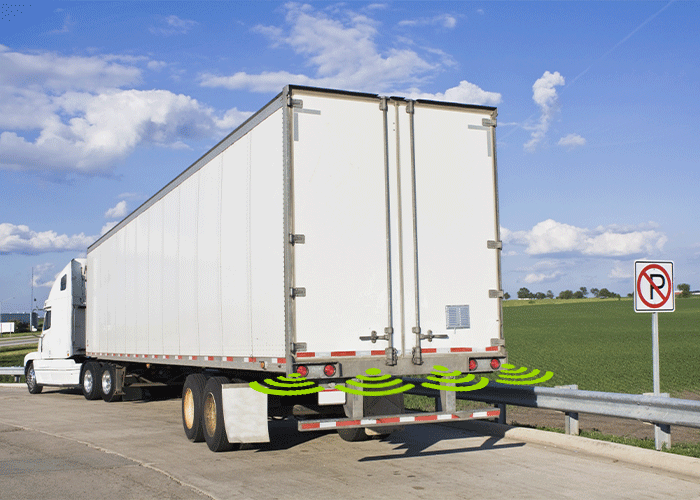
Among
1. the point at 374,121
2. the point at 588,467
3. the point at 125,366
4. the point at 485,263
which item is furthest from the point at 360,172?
the point at 125,366

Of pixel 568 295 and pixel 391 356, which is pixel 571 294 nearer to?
pixel 568 295

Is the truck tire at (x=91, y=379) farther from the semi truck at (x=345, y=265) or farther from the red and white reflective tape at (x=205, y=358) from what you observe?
the semi truck at (x=345, y=265)

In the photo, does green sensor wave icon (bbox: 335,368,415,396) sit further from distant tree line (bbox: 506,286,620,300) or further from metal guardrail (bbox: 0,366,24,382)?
distant tree line (bbox: 506,286,620,300)

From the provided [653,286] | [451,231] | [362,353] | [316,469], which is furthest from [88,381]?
[653,286]

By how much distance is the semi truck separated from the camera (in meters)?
8.55

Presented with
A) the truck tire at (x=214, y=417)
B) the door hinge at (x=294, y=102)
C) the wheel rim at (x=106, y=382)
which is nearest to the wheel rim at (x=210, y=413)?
the truck tire at (x=214, y=417)

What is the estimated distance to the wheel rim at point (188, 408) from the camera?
430 inches

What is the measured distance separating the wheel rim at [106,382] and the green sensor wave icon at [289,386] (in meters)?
9.84

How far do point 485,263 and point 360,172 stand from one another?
203 cm

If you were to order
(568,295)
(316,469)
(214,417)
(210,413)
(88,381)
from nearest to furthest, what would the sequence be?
(316,469) < (214,417) < (210,413) < (88,381) < (568,295)

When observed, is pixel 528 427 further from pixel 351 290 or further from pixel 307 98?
pixel 307 98

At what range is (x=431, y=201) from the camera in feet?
30.6

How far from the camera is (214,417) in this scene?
10031 mm

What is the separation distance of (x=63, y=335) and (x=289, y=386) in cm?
1448
